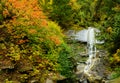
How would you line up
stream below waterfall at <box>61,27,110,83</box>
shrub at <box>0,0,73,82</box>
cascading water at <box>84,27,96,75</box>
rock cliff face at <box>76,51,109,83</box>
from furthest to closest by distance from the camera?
cascading water at <box>84,27,96,75</box> < stream below waterfall at <box>61,27,110,83</box> < rock cliff face at <box>76,51,109,83</box> < shrub at <box>0,0,73,82</box>

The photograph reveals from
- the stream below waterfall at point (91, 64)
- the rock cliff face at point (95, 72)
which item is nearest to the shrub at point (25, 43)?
the rock cliff face at point (95, 72)

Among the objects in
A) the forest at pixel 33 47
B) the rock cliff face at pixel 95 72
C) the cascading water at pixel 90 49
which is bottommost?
the rock cliff face at pixel 95 72

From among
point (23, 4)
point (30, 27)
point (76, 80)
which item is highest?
point (23, 4)

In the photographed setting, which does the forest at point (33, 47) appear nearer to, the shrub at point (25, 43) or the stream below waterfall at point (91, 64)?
the shrub at point (25, 43)

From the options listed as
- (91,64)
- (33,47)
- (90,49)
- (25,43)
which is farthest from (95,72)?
(25,43)

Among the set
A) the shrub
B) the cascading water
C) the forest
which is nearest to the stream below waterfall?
the cascading water

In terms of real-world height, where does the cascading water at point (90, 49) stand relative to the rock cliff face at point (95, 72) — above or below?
above

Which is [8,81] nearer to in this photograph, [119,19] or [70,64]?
[70,64]

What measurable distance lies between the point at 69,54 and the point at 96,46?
453 cm

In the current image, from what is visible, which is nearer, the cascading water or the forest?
the forest

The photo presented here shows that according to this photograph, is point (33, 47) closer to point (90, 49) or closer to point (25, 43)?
point (25, 43)

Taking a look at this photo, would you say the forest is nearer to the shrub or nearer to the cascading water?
A: the shrub

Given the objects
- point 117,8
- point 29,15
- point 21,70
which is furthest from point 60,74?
point 117,8

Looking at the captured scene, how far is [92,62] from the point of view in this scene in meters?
23.2
